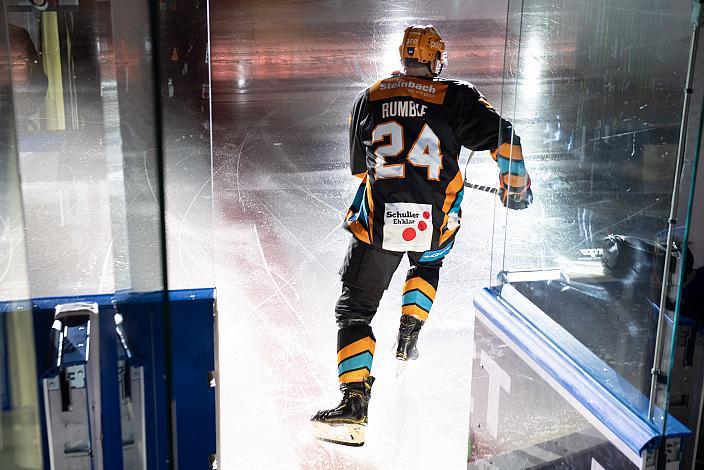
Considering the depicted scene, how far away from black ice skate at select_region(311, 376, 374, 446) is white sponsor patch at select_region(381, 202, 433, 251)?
2.15 feet

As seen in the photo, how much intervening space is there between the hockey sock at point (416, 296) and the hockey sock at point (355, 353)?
1.08ft

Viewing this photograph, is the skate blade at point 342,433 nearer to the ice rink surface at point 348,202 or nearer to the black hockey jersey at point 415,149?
the ice rink surface at point 348,202

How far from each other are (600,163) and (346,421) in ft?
5.72

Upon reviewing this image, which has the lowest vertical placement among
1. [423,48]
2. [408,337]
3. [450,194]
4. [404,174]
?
[408,337]

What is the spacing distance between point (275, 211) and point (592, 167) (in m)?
4.31

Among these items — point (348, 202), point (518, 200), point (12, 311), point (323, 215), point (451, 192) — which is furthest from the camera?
point (348, 202)

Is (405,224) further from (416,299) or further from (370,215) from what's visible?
(416,299)

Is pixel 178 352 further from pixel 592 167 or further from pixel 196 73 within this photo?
pixel 592 167

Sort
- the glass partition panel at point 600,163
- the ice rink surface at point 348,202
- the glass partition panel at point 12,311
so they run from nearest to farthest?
the glass partition panel at point 12,311, the glass partition panel at point 600,163, the ice rink surface at point 348,202

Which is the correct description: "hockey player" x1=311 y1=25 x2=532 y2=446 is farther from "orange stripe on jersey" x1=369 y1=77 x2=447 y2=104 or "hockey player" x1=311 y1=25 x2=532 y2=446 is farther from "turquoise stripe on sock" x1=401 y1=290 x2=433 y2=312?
"turquoise stripe on sock" x1=401 y1=290 x2=433 y2=312

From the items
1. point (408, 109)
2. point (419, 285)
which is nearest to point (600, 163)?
point (408, 109)

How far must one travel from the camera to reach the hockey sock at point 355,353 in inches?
140

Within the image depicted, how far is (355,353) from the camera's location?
3604 millimetres

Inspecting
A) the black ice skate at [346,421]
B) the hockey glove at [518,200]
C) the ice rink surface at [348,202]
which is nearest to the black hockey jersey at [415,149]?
the black ice skate at [346,421]
